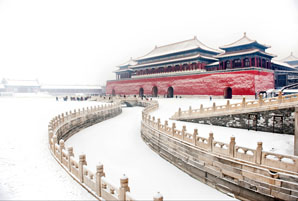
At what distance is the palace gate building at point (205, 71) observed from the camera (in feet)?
93.2

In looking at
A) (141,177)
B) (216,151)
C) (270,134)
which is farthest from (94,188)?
(270,134)

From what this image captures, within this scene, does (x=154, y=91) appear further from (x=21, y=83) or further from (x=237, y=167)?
(x=21, y=83)

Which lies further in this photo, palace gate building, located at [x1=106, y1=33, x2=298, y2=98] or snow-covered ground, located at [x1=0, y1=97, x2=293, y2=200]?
palace gate building, located at [x1=106, y1=33, x2=298, y2=98]

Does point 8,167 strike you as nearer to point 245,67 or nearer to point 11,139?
point 11,139

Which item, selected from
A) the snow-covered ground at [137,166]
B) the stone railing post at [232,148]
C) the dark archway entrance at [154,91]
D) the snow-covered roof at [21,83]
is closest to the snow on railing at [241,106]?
the snow-covered ground at [137,166]

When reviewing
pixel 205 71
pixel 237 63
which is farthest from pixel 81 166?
pixel 205 71

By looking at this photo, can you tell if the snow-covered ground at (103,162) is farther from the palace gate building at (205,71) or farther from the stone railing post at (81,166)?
the palace gate building at (205,71)

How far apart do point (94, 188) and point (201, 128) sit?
11.2 metres

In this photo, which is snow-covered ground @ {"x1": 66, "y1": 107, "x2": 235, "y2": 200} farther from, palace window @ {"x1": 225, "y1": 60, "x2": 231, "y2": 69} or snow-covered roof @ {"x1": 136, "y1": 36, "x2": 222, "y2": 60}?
snow-covered roof @ {"x1": 136, "y1": 36, "x2": 222, "y2": 60}

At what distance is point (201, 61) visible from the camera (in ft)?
121

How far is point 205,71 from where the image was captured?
35250mm

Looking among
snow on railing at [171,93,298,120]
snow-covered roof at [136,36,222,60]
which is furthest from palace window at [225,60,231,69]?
snow on railing at [171,93,298,120]

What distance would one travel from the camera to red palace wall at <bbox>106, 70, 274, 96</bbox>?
2754 centimetres

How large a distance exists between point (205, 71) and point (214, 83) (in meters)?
4.14
